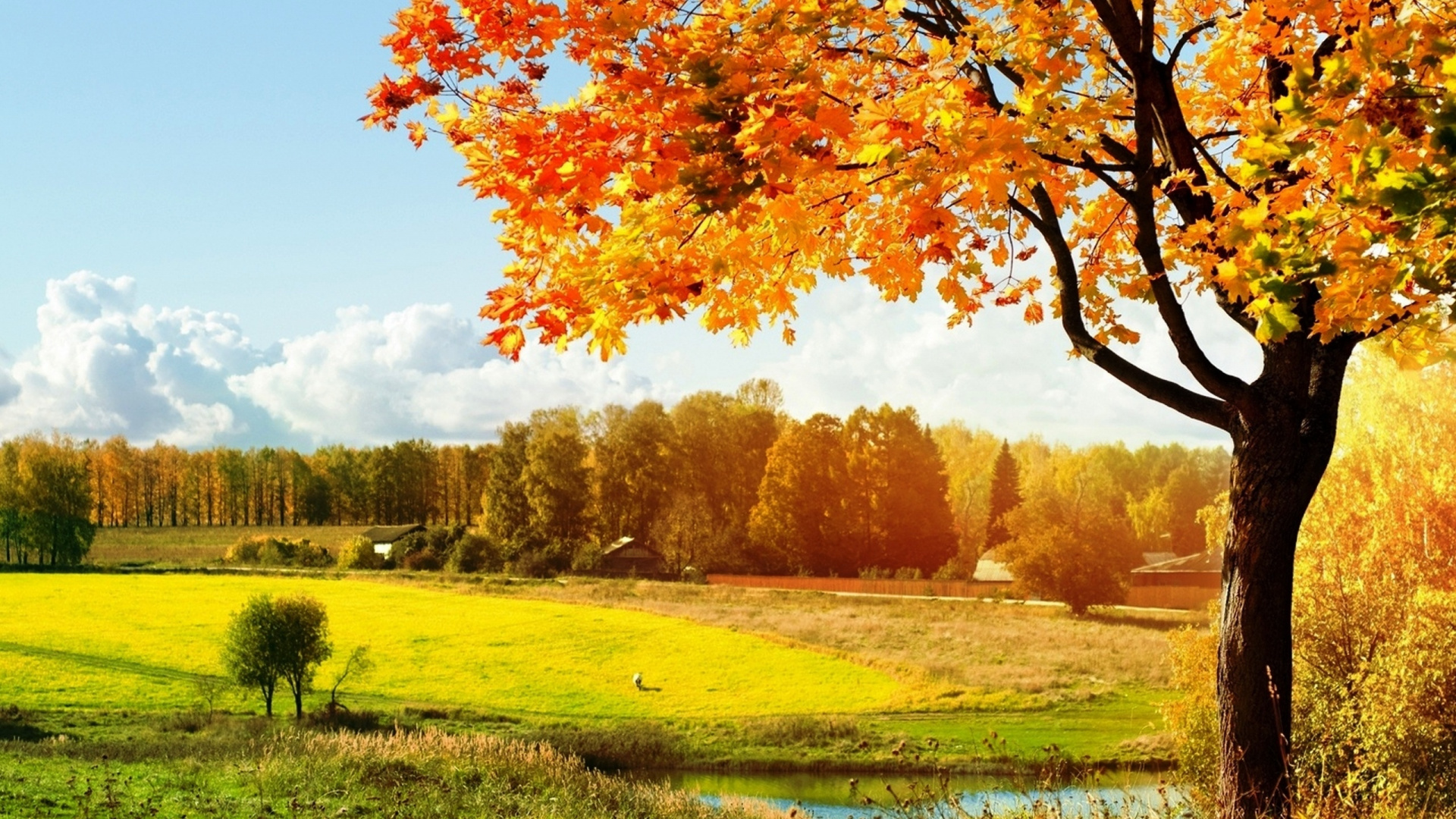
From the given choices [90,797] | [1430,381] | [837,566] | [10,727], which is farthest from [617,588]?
[90,797]

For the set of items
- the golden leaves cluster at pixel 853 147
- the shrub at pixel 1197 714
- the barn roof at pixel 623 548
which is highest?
the golden leaves cluster at pixel 853 147

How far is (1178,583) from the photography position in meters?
51.9

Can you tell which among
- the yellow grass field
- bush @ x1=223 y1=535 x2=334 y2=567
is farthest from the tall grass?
bush @ x1=223 y1=535 x2=334 y2=567

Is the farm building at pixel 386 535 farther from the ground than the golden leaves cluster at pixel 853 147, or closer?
closer

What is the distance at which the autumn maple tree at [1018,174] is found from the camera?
444cm

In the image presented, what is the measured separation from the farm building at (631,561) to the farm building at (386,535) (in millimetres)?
15042

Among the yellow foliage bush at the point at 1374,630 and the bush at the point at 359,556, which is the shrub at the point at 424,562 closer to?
the bush at the point at 359,556

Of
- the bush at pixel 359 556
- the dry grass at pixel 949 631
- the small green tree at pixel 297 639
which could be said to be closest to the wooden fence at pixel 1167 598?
the dry grass at pixel 949 631

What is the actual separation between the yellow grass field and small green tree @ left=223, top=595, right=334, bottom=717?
3.02 m

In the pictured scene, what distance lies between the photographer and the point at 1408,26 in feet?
15.2

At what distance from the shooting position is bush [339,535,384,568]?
56.7m

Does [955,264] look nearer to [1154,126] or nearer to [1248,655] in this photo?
[1154,126]

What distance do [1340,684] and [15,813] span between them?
12789 millimetres

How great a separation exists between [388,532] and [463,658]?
1270 inches
